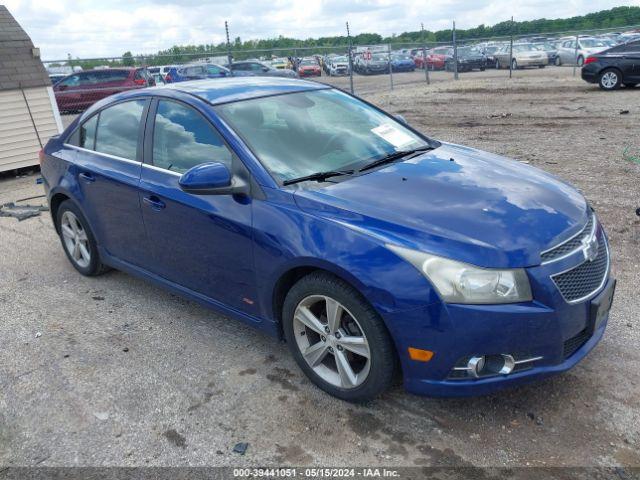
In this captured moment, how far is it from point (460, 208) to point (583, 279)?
697mm

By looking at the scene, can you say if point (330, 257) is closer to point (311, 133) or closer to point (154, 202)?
point (311, 133)

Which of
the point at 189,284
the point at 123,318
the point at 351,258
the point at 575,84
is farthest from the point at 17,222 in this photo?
the point at 575,84

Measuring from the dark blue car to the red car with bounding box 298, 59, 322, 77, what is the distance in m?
26.9

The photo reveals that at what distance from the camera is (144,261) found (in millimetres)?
4332

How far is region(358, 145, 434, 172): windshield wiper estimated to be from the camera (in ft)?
12.0

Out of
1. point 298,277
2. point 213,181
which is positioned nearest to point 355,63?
point 213,181

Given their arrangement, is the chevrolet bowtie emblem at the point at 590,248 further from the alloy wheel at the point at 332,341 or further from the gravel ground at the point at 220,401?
the alloy wheel at the point at 332,341

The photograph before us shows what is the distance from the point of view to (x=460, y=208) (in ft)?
9.91

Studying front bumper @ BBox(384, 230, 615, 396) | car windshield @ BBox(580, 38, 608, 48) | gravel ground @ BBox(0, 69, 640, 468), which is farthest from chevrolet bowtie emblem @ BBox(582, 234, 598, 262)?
car windshield @ BBox(580, 38, 608, 48)

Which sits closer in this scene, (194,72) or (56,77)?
(56,77)

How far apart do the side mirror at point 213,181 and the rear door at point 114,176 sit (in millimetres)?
900

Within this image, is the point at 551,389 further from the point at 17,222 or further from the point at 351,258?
the point at 17,222

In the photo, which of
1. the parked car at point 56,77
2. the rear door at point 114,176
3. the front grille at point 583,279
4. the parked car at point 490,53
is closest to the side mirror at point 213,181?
the rear door at point 114,176

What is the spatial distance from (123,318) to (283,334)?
1.59m
